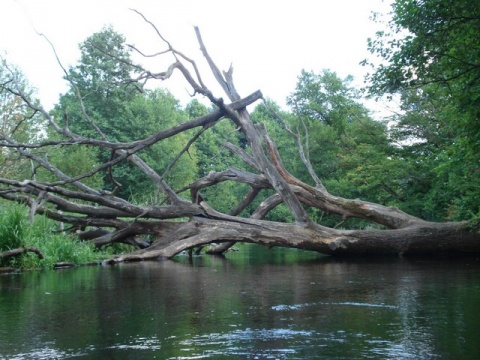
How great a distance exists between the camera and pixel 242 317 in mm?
6180

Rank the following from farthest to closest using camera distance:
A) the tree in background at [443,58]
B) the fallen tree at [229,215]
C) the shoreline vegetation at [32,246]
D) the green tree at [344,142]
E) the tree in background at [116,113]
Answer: the tree in background at [116,113], the green tree at [344,142], the fallen tree at [229,215], the shoreline vegetation at [32,246], the tree in background at [443,58]

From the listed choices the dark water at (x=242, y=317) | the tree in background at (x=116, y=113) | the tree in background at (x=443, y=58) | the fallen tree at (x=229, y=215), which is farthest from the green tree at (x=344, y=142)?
the tree in background at (x=116, y=113)

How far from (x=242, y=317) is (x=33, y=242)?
29.0 ft

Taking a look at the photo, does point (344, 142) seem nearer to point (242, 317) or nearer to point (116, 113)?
point (116, 113)

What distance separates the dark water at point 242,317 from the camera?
4511 millimetres

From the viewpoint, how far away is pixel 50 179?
30.0 meters

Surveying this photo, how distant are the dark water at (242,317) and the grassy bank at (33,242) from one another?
92.4 inches

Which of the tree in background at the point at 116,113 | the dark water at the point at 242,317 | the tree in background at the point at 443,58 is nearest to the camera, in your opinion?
the dark water at the point at 242,317

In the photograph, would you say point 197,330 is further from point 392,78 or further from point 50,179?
point 50,179

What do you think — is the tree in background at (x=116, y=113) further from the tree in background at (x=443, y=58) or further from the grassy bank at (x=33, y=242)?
the tree in background at (x=443, y=58)

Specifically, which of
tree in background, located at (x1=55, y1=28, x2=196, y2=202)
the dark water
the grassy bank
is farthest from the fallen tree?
tree in background, located at (x1=55, y1=28, x2=196, y2=202)

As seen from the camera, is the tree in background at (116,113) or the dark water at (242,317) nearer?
the dark water at (242,317)

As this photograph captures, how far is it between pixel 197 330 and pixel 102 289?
406 centimetres

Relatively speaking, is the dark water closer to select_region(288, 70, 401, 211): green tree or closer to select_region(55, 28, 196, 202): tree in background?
select_region(288, 70, 401, 211): green tree
